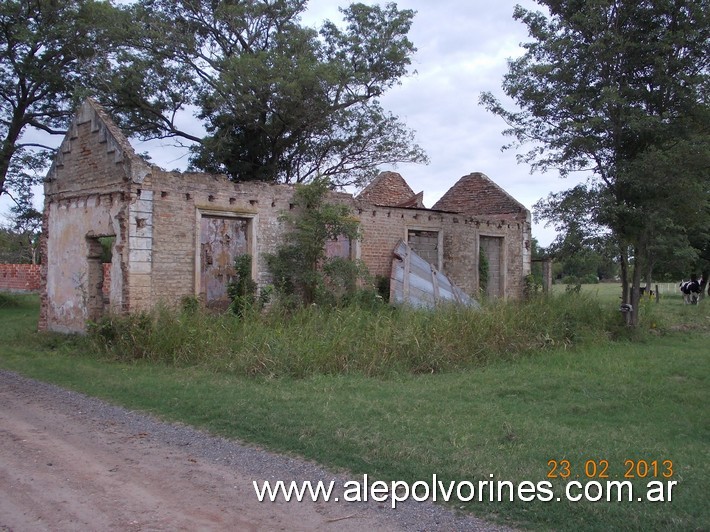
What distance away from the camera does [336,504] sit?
4637mm

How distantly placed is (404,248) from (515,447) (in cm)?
989

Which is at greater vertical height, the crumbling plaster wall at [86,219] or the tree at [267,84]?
the tree at [267,84]

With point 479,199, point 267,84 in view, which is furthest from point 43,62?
point 479,199

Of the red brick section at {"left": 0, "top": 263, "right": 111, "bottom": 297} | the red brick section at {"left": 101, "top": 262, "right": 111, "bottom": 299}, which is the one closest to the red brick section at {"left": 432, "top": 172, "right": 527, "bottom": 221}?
the red brick section at {"left": 101, "top": 262, "right": 111, "bottom": 299}

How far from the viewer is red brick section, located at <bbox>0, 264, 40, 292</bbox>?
30.8 m

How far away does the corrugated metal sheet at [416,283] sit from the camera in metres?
14.5

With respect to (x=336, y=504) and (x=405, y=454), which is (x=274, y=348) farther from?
(x=336, y=504)

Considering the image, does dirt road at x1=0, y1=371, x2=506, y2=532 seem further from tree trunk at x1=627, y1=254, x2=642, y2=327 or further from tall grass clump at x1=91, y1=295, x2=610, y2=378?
tree trunk at x1=627, y1=254, x2=642, y2=327

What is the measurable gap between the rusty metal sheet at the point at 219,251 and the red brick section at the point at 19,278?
21593 millimetres

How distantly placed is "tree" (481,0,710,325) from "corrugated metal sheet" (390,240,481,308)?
290cm

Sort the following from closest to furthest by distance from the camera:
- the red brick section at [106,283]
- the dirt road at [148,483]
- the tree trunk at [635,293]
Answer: the dirt road at [148,483] → the red brick section at [106,283] → the tree trunk at [635,293]

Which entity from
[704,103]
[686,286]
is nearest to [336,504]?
[704,103]

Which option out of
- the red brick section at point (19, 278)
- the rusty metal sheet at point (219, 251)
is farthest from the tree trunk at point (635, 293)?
the red brick section at point (19, 278)

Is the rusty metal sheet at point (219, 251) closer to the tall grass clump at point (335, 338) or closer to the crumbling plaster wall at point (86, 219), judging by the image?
the tall grass clump at point (335, 338)
